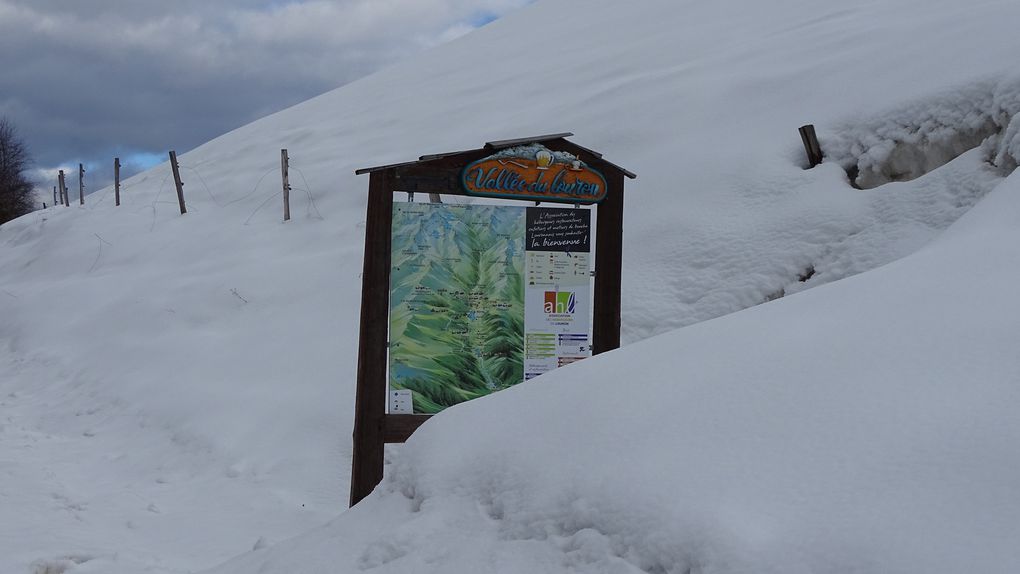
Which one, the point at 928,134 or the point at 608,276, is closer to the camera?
the point at 608,276

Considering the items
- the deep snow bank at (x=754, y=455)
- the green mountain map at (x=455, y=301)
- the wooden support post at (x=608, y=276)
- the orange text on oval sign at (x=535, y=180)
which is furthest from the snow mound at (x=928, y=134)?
the deep snow bank at (x=754, y=455)

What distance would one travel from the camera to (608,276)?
5.91 meters

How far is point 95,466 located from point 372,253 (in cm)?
390

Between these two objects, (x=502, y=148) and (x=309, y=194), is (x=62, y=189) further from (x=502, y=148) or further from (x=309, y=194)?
(x=502, y=148)

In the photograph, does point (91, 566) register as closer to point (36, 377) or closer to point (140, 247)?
point (36, 377)

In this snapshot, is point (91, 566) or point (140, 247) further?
point (140, 247)

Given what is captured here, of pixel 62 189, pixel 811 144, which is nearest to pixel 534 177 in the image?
pixel 811 144

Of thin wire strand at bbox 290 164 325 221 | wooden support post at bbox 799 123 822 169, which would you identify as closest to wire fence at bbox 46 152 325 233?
thin wire strand at bbox 290 164 325 221

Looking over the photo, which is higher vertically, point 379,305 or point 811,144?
point 811,144

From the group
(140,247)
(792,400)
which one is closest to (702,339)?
(792,400)

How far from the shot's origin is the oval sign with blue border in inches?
221

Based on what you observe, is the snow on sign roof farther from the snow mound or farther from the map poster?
the snow mound

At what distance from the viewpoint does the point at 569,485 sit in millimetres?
2660

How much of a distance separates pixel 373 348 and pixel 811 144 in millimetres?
4857
